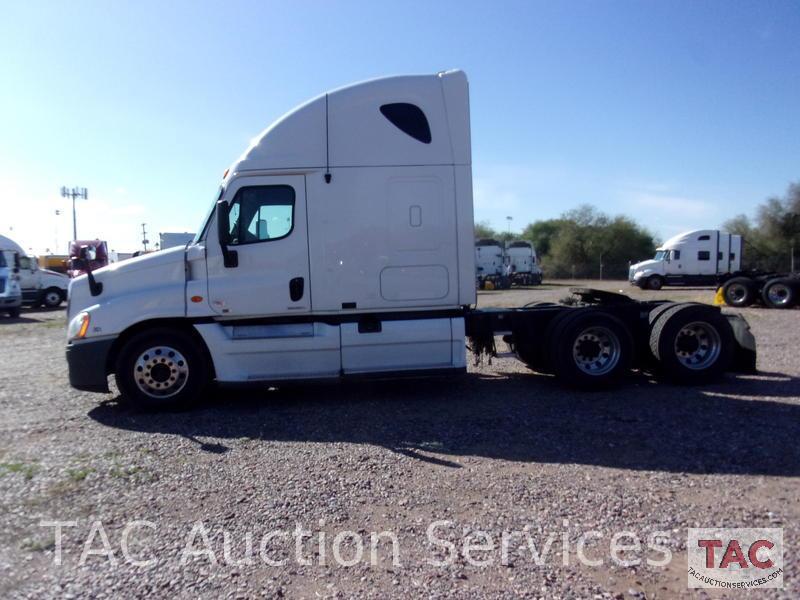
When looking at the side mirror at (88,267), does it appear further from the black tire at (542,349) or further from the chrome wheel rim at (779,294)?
the chrome wheel rim at (779,294)

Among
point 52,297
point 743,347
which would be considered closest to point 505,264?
point 52,297

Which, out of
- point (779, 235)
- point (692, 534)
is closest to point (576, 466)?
point (692, 534)

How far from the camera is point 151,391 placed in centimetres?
731

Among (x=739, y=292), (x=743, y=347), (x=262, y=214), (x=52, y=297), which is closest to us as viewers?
(x=262, y=214)

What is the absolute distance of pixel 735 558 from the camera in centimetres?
358

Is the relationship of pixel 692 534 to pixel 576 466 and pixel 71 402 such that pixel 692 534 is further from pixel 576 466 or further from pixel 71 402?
pixel 71 402

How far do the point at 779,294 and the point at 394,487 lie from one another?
21299mm

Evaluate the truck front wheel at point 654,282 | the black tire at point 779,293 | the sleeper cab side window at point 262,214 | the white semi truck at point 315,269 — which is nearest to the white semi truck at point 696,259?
the truck front wheel at point 654,282

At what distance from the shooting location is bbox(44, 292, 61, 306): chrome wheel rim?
88.6 ft

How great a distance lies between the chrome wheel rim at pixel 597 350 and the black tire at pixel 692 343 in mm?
635

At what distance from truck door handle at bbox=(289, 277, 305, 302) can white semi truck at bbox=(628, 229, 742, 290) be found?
3042 centimetres

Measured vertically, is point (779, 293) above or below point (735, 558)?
above

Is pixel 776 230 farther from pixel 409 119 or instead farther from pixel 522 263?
pixel 409 119

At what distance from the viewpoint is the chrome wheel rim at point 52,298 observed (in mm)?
27016
